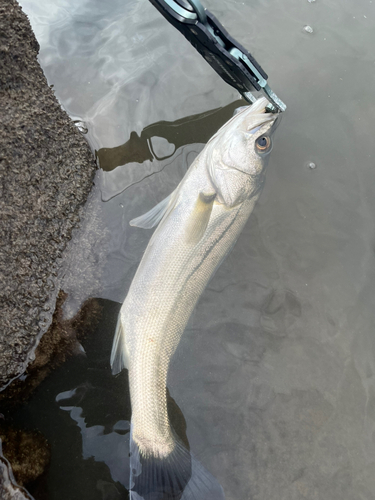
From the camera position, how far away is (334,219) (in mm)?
2904

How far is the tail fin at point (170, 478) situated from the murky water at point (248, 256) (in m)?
0.13

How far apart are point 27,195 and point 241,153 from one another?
1.45 meters

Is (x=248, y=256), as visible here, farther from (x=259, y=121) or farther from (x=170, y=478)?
(x=170, y=478)

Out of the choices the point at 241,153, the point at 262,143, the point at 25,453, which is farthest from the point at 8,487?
the point at 262,143

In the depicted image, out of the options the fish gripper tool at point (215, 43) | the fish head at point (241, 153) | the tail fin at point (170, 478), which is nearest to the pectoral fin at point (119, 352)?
the tail fin at point (170, 478)

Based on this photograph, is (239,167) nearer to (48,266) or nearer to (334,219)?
(334,219)

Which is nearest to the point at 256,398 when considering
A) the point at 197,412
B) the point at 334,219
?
the point at 197,412

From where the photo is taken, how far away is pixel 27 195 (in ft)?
7.45

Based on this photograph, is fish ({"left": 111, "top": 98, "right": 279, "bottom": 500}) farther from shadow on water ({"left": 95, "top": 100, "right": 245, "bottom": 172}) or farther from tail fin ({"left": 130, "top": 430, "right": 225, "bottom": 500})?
shadow on water ({"left": 95, "top": 100, "right": 245, "bottom": 172})

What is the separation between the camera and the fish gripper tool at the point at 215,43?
2129 millimetres

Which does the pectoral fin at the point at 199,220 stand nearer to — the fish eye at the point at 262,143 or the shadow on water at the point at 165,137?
the fish eye at the point at 262,143

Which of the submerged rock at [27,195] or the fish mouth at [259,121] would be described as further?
the fish mouth at [259,121]

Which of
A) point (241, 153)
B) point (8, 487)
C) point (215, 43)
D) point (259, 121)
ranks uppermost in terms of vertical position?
point (215, 43)

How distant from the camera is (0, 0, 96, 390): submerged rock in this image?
2.16m
